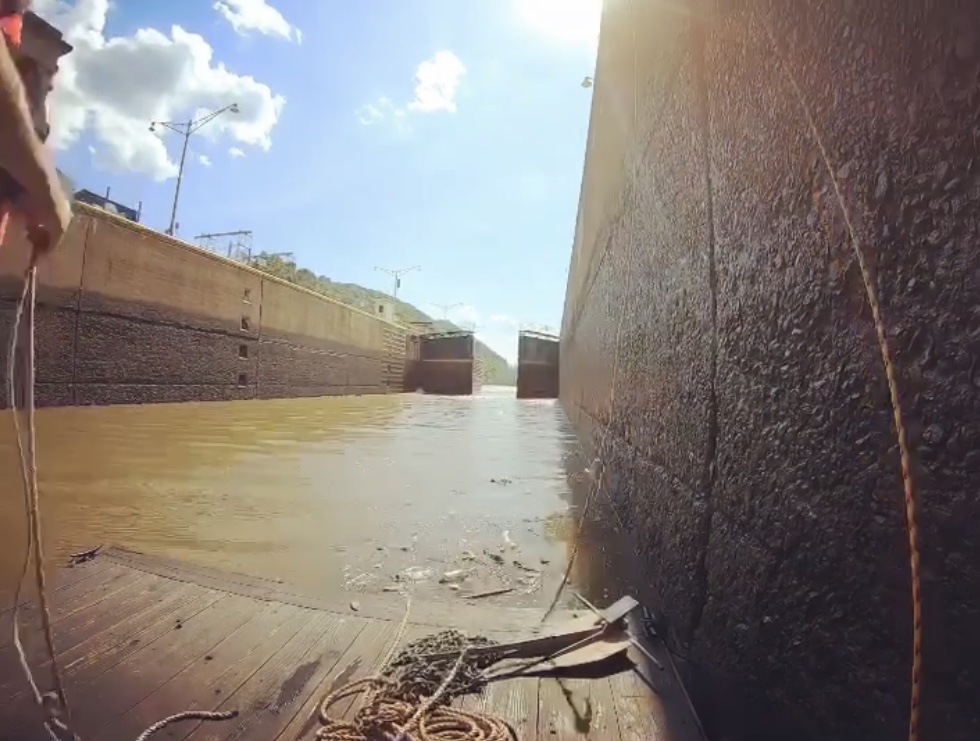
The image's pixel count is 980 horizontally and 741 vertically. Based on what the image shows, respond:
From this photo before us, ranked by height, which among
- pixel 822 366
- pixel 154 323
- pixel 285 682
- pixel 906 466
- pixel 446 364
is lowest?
pixel 285 682

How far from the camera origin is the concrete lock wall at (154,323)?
8.37 m

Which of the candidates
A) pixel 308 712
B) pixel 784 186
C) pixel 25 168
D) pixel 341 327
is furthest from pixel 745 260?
pixel 341 327

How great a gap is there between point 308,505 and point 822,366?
3.35 metres

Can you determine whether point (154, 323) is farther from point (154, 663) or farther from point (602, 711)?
point (602, 711)

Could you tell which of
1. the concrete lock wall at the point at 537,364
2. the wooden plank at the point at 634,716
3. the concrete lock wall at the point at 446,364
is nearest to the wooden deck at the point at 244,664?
the wooden plank at the point at 634,716

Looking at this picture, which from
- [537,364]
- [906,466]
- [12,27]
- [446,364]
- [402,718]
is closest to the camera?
[906,466]

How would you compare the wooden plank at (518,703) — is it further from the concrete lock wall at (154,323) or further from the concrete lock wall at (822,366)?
the concrete lock wall at (154,323)

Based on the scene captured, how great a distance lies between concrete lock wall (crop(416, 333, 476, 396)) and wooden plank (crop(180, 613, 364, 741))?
2475 cm

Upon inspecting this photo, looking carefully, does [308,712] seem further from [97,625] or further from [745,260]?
[745,260]

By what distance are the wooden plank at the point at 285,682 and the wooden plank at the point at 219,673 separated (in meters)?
0.03

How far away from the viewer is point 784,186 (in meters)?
1.12

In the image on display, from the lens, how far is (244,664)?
5.41 ft

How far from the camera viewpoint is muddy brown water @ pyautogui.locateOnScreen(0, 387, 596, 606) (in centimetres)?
266

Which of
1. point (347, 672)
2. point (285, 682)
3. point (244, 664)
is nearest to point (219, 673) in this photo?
point (244, 664)
